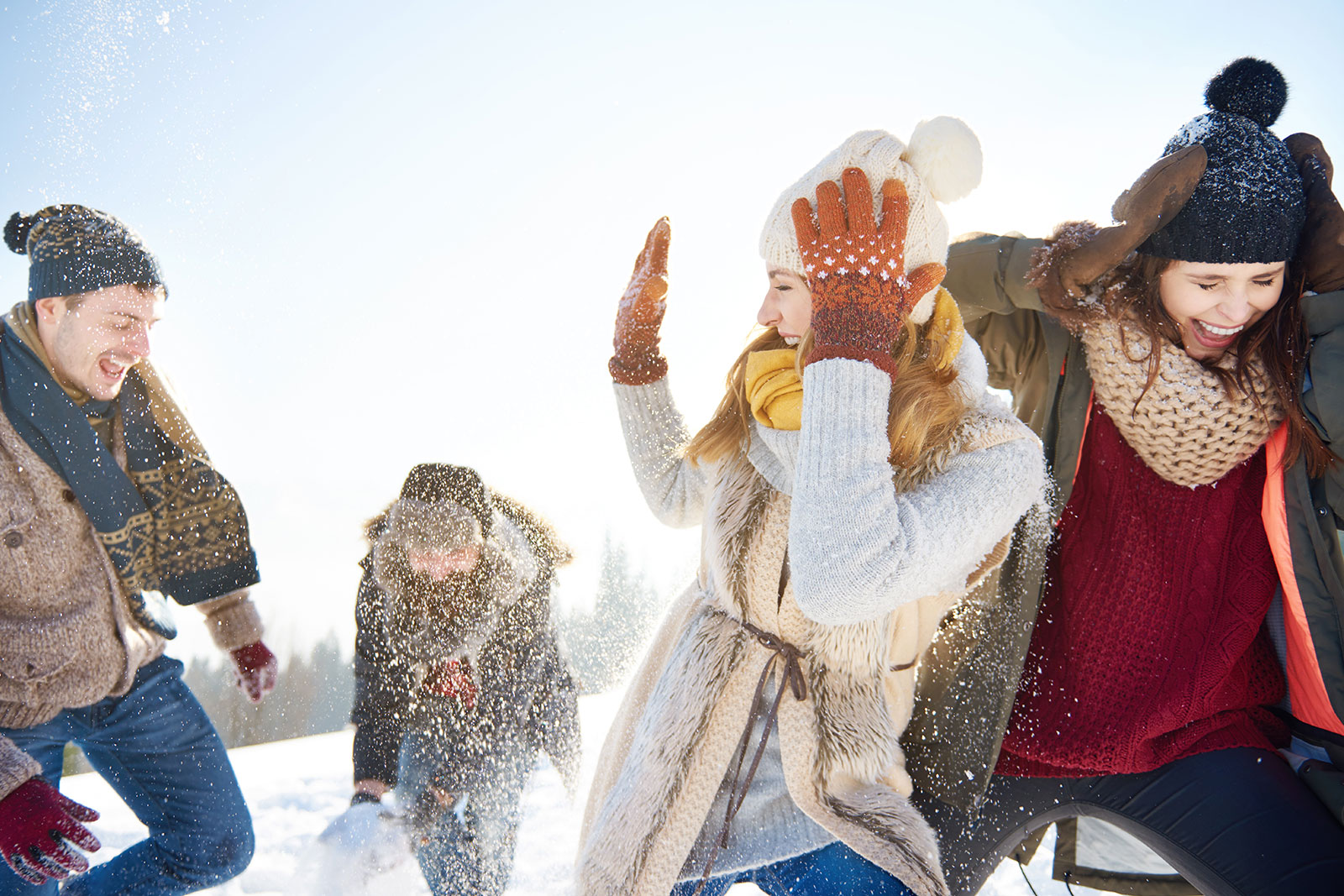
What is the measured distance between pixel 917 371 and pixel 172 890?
2.67 metres

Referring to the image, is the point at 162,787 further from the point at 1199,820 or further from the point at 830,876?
the point at 1199,820

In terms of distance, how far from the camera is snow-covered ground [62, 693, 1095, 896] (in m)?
3.13

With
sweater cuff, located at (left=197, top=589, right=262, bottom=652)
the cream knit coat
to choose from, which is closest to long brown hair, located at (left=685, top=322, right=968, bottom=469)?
the cream knit coat

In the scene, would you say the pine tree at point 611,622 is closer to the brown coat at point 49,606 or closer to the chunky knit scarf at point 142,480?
the chunky knit scarf at point 142,480

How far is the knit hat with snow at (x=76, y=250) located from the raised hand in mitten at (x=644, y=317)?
4.93 feet

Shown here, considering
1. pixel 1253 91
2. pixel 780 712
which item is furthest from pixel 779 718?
pixel 1253 91

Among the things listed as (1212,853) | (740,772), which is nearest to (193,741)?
(740,772)

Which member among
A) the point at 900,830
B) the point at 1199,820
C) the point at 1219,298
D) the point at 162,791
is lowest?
the point at 162,791

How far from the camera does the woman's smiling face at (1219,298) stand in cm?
158

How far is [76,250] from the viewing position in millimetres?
2131

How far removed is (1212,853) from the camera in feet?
5.30

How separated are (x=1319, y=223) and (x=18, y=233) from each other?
3363 mm

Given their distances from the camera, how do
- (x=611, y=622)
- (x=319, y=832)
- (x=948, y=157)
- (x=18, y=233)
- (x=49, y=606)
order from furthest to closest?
1. (x=611, y=622)
2. (x=319, y=832)
3. (x=18, y=233)
4. (x=49, y=606)
5. (x=948, y=157)

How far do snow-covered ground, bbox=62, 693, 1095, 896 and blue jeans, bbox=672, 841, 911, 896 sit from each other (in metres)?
1.73
